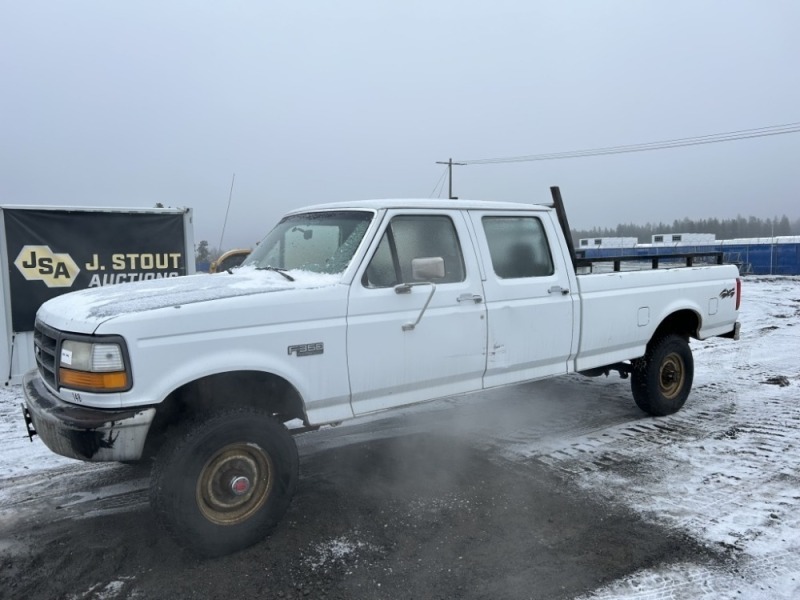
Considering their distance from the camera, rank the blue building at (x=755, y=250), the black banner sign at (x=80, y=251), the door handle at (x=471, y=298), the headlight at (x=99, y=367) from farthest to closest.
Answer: the blue building at (x=755, y=250) → the black banner sign at (x=80, y=251) → the door handle at (x=471, y=298) → the headlight at (x=99, y=367)

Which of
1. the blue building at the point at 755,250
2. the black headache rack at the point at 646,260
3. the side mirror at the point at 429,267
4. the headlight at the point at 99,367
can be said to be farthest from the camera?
the blue building at the point at 755,250

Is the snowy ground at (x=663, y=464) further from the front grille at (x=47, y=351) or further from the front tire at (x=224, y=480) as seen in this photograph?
the front grille at (x=47, y=351)

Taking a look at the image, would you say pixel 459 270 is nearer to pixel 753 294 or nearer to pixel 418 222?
pixel 418 222

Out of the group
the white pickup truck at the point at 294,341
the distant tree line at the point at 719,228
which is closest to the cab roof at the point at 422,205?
the white pickup truck at the point at 294,341

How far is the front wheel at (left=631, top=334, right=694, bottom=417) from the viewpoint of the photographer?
19.9 ft

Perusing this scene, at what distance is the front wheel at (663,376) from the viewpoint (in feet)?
19.9

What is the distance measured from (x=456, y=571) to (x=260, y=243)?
3.00m

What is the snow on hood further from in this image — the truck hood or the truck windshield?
the truck windshield

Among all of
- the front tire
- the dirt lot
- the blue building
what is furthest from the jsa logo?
the blue building

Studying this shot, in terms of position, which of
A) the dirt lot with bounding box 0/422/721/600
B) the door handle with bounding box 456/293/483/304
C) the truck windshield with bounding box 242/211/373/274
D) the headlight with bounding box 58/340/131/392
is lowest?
the dirt lot with bounding box 0/422/721/600

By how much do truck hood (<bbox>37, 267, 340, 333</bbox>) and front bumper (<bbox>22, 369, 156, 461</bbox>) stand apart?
1.52 ft

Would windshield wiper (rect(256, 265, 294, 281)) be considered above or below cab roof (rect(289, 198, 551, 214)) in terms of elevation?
below

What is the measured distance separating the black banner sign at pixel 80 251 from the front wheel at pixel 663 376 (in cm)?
673

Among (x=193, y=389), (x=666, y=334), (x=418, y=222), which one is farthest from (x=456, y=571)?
(x=666, y=334)
